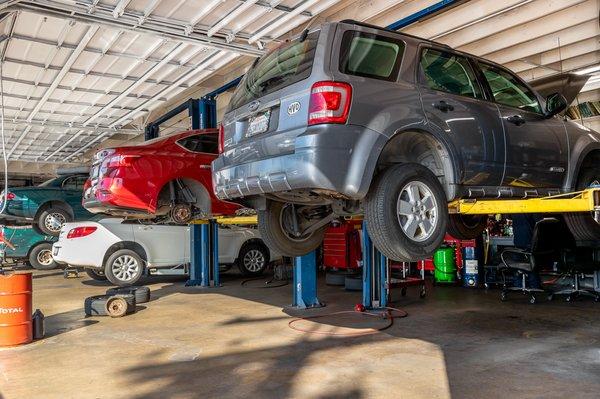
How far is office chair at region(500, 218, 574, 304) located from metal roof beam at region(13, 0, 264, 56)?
4.94m

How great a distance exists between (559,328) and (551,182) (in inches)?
76.9

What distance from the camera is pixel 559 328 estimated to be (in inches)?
210

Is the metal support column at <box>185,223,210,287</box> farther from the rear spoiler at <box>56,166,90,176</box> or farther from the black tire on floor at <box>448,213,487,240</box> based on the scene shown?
the black tire on floor at <box>448,213,487,240</box>

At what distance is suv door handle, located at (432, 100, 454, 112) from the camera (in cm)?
358

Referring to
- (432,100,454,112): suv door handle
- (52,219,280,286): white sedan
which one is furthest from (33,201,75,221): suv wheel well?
(432,100,454,112): suv door handle

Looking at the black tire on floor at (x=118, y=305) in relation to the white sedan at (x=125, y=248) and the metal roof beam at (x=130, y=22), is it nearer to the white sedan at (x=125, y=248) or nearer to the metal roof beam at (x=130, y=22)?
the white sedan at (x=125, y=248)

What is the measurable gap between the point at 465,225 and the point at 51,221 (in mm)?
8948

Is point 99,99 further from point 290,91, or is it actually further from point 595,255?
point 595,255

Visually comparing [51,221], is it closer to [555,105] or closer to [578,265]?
[555,105]

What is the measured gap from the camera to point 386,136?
3.25 meters

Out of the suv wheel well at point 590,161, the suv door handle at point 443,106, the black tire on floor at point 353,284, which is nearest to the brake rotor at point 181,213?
the black tire on floor at point 353,284

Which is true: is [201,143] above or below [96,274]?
above

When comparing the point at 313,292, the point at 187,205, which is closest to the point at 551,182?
the point at 313,292

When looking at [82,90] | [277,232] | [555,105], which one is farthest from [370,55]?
[82,90]
